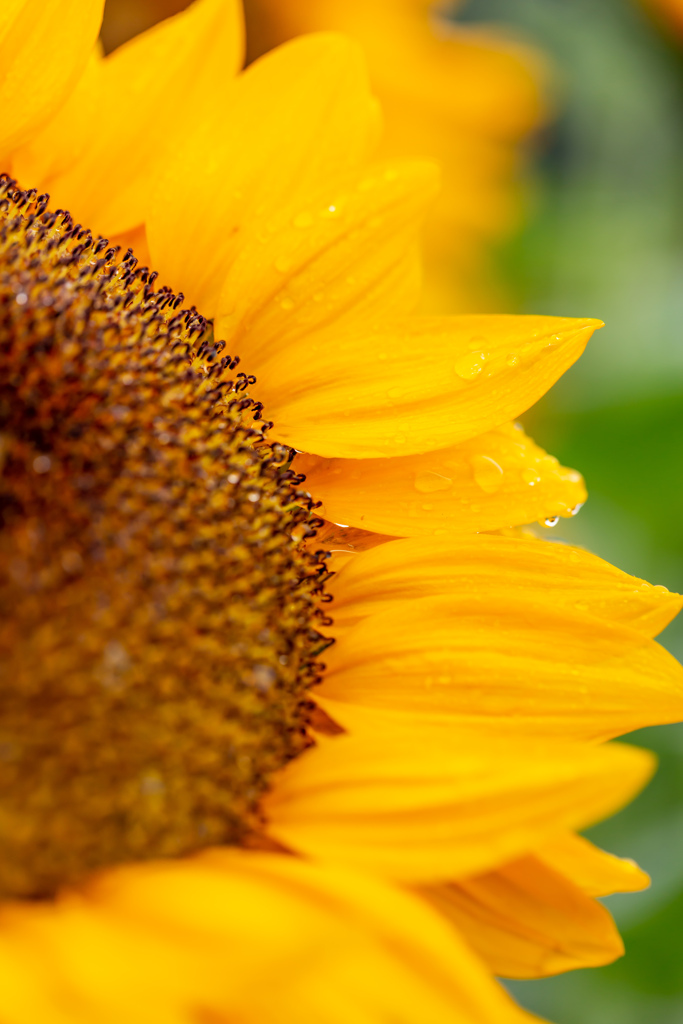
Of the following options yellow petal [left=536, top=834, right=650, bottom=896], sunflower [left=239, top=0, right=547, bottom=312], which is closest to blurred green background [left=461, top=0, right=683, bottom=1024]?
sunflower [left=239, top=0, right=547, bottom=312]

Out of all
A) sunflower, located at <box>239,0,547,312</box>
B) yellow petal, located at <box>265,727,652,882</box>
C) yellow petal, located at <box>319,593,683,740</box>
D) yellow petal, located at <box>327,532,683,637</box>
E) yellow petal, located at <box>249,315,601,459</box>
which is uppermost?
sunflower, located at <box>239,0,547,312</box>

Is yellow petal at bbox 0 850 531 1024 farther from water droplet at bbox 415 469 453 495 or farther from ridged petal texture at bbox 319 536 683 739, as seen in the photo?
water droplet at bbox 415 469 453 495

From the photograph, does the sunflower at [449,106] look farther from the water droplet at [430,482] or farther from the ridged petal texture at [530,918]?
the ridged petal texture at [530,918]

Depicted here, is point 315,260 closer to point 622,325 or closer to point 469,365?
point 469,365

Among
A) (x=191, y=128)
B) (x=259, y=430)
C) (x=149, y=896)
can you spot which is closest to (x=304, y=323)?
(x=259, y=430)

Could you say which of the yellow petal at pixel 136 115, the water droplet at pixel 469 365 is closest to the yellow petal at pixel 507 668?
the water droplet at pixel 469 365

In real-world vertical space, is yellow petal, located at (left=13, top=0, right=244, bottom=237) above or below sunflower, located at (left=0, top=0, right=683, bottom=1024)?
above

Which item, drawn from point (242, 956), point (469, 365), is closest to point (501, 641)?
point (469, 365)
